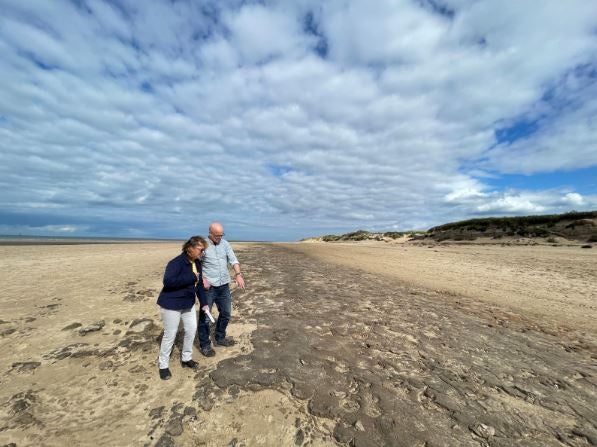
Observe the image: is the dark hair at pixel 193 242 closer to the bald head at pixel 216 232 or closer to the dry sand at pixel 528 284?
the bald head at pixel 216 232

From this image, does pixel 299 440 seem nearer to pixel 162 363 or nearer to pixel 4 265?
pixel 162 363

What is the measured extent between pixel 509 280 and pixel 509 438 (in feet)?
41.0

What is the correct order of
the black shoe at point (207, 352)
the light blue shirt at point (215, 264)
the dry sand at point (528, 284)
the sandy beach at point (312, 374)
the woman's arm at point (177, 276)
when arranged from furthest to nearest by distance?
the dry sand at point (528, 284) < the light blue shirt at point (215, 264) < the black shoe at point (207, 352) < the woman's arm at point (177, 276) < the sandy beach at point (312, 374)

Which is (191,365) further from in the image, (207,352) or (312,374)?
(312,374)

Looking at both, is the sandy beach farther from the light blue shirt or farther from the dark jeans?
the light blue shirt

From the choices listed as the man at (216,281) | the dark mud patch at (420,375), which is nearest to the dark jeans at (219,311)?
the man at (216,281)

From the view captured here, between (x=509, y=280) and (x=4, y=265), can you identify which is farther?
(x=4, y=265)

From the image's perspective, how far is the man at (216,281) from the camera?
5.72m

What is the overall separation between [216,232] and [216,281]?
3.21 feet

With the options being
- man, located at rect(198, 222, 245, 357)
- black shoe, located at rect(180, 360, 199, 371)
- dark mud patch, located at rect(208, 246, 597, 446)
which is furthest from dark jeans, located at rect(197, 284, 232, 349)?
dark mud patch, located at rect(208, 246, 597, 446)

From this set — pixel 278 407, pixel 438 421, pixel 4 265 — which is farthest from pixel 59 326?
pixel 4 265

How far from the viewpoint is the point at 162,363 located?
4.95m

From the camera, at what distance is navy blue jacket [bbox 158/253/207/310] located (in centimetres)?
473

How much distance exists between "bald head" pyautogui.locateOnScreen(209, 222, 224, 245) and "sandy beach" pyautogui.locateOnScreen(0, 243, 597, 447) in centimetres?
228
